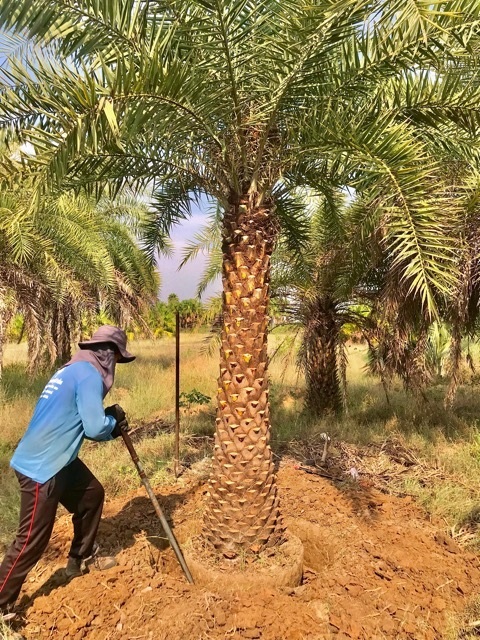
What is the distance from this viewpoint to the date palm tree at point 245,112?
310cm

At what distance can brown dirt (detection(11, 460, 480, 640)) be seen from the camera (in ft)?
10.9

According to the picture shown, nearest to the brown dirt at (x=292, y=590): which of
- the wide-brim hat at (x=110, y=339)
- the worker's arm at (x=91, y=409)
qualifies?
the worker's arm at (x=91, y=409)

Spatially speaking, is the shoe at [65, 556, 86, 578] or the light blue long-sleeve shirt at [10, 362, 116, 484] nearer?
the light blue long-sleeve shirt at [10, 362, 116, 484]

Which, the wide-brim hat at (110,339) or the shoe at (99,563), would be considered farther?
the shoe at (99,563)

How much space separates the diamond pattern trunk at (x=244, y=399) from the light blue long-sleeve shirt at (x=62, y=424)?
99 centimetres

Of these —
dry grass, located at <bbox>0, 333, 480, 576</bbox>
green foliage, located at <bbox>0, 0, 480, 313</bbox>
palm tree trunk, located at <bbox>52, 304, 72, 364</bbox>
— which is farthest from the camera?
palm tree trunk, located at <bbox>52, 304, 72, 364</bbox>

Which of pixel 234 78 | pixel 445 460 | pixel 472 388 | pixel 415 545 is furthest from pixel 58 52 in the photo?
pixel 472 388

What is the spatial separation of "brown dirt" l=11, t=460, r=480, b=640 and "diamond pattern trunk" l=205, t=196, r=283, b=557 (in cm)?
52

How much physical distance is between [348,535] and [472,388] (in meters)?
8.14

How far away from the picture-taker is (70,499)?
387 cm

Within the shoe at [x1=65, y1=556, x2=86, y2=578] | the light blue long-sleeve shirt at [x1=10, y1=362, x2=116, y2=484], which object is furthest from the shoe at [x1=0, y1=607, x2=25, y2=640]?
the light blue long-sleeve shirt at [x1=10, y1=362, x2=116, y2=484]

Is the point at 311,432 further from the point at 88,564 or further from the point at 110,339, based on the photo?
the point at 110,339

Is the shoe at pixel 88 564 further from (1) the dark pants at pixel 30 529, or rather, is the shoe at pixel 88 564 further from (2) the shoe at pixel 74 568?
(1) the dark pants at pixel 30 529

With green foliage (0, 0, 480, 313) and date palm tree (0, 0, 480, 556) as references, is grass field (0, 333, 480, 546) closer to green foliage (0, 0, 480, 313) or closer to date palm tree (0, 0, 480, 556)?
date palm tree (0, 0, 480, 556)
